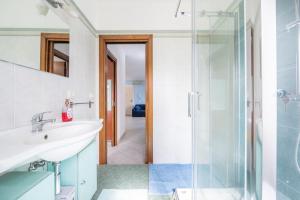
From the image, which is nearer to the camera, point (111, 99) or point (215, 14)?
point (215, 14)

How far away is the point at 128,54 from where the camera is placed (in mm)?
4652

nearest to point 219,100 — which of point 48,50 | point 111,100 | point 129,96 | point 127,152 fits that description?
point 48,50

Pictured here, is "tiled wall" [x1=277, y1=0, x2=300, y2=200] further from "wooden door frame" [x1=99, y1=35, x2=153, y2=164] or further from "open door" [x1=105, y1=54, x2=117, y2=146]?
"open door" [x1=105, y1=54, x2=117, y2=146]

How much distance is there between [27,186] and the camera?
678mm

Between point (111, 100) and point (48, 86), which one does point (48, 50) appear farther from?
point (111, 100)

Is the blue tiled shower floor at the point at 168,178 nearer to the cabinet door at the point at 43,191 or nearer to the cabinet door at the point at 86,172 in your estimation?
the cabinet door at the point at 86,172

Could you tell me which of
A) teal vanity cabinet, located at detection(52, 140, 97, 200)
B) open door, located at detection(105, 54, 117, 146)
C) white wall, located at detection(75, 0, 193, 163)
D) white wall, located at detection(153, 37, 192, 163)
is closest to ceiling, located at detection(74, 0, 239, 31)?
white wall, located at detection(75, 0, 193, 163)

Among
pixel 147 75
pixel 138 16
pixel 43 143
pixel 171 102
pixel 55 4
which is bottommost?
pixel 43 143

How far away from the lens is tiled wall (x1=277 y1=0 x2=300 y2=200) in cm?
117

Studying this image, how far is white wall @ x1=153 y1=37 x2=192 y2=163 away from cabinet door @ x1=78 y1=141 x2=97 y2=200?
3.45 feet

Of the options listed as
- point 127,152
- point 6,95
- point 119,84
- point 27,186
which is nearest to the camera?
point 27,186

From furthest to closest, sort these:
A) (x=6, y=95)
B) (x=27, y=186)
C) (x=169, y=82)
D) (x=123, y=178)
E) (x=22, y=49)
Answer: (x=169, y=82) → (x=123, y=178) → (x=22, y=49) → (x=6, y=95) → (x=27, y=186)

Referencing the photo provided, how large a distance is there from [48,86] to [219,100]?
1433 mm

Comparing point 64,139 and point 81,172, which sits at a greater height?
point 64,139
